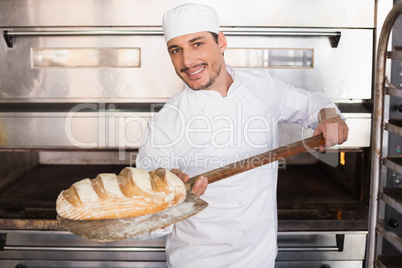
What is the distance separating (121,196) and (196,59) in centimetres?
61

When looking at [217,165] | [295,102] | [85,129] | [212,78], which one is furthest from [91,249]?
[295,102]

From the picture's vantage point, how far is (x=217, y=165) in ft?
5.50

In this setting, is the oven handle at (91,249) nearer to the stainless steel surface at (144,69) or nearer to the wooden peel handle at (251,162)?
the stainless steel surface at (144,69)

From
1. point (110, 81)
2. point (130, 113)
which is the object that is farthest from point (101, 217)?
point (110, 81)

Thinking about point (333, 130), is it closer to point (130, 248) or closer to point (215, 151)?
point (215, 151)

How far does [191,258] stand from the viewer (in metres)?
1.65

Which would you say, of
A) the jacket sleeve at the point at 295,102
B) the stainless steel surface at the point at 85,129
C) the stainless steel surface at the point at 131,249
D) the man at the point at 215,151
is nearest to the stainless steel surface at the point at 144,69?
the stainless steel surface at the point at 85,129

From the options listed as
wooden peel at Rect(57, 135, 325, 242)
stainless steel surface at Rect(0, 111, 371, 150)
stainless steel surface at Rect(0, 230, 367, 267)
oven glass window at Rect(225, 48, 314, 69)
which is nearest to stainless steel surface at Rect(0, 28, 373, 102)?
oven glass window at Rect(225, 48, 314, 69)

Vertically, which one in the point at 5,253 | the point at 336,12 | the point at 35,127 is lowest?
the point at 5,253

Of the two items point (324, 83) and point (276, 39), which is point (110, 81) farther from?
point (324, 83)

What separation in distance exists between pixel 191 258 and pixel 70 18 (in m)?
1.39

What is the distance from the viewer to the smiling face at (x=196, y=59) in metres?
1.52

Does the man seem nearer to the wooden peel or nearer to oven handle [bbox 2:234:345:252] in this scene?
the wooden peel

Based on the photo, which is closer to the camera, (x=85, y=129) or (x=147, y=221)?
(x=147, y=221)
